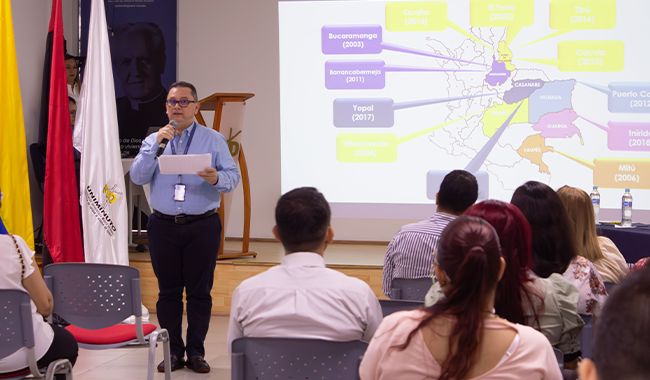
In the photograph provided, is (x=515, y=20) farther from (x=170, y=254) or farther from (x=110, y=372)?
(x=110, y=372)

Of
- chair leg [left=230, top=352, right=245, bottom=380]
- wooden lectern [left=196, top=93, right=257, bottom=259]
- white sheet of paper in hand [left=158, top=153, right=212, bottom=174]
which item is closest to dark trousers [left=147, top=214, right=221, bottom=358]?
white sheet of paper in hand [left=158, top=153, right=212, bottom=174]

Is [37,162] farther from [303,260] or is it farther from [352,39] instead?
[303,260]

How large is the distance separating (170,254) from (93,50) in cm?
205

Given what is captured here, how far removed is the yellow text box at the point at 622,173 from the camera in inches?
188

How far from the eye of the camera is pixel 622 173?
4.84 m

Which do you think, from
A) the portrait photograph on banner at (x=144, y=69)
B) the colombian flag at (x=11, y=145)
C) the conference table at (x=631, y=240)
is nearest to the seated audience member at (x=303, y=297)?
the conference table at (x=631, y=240)

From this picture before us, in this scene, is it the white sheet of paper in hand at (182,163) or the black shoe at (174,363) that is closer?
the white sheet of paper in hand at (182,163)

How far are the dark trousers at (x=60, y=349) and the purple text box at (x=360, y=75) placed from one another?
11.8ft

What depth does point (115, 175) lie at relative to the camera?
165 inches

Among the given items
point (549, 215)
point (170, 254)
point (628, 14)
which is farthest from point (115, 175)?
point (628, 14)

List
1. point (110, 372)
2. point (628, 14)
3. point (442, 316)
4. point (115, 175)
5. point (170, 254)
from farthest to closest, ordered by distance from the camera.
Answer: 1. point (628, 14)
2. point (115, 175)
3. point (110, 372)
4. point (170, 254)
5. point (442, 316)

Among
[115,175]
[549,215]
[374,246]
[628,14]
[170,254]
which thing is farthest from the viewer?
[374,246]

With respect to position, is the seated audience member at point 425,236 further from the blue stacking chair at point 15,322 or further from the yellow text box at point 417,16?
the yellow text box at point 417,16

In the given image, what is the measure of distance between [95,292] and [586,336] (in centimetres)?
196
